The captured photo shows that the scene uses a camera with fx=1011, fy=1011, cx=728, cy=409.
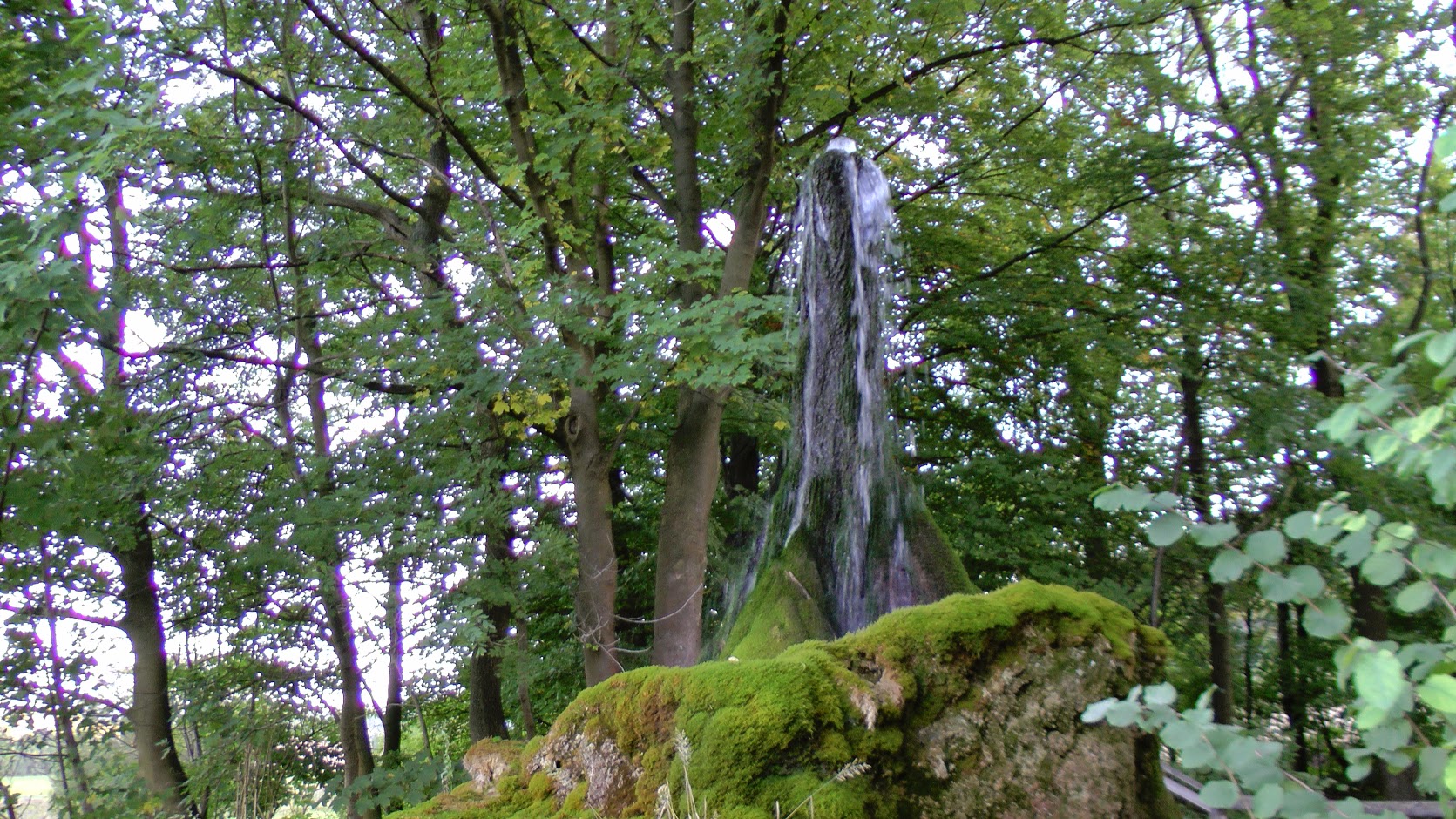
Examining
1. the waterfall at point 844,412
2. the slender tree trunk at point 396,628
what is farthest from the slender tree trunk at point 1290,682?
the slender tree trunk at point 396,628

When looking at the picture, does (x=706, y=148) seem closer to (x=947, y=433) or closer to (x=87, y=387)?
(x=947, y=433)

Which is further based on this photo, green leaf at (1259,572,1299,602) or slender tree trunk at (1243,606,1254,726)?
slender tree trunk at (1243,606,1254,726)

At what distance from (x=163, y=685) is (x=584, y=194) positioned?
6.13 m

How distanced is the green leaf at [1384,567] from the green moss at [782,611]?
349 cm

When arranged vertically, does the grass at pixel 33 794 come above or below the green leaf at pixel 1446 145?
below

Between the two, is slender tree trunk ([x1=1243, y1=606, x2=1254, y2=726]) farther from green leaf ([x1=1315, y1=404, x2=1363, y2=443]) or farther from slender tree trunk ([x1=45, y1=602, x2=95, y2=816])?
green leaf ([x1=1315, y1=404, x2=1363, y2=443])

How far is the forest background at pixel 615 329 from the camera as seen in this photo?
315 inches

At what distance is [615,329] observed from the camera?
854 centimetres

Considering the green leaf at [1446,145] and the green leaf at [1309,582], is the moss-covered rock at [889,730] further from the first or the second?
the green leaf at [1446,145]

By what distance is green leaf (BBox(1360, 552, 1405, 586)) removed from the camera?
1598 millimetres

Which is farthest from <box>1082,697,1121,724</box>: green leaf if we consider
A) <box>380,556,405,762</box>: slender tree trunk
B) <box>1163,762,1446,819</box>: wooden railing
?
<box>380,556,405,762</box>: slender tree trunk

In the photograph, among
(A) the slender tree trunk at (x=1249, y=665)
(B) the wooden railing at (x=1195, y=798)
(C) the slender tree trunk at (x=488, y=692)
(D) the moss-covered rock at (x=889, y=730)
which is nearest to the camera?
(D) the moss-covered rock at (x=889, y=730)

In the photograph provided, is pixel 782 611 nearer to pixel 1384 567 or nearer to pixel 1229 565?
pixel 1229 565

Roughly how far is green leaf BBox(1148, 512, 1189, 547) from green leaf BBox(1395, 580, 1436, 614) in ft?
1.07
